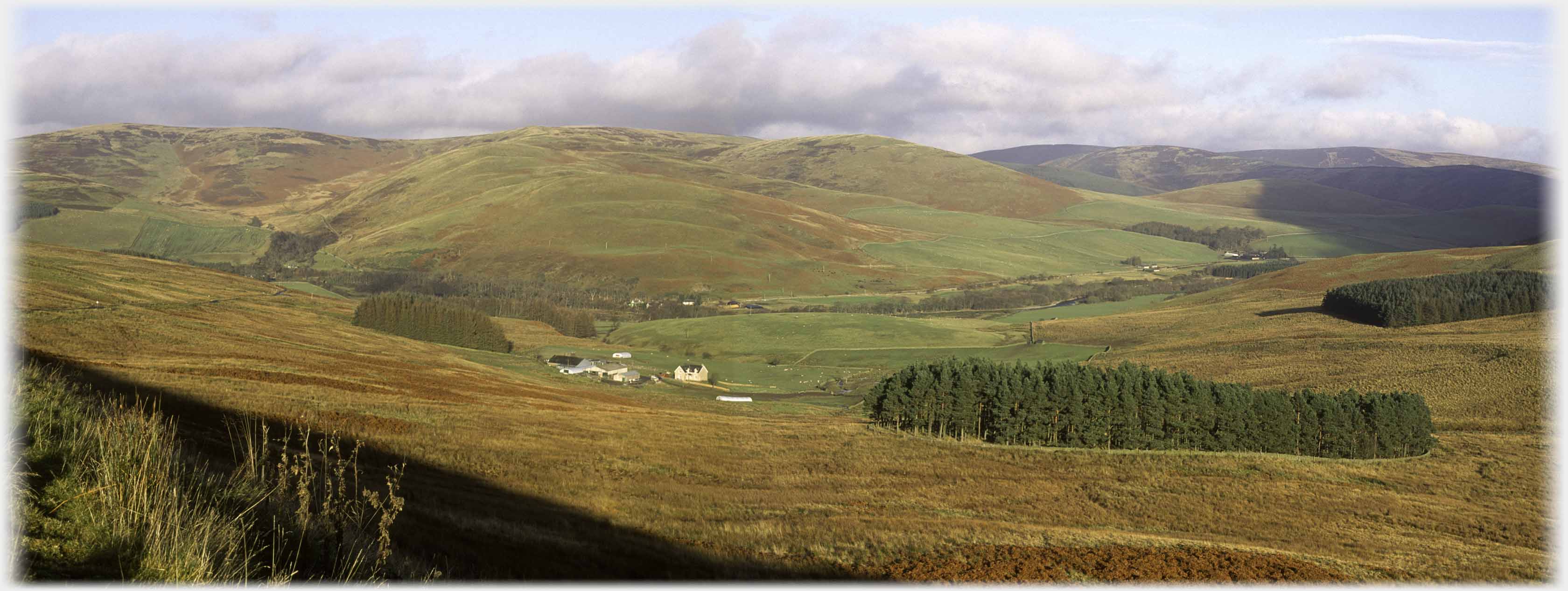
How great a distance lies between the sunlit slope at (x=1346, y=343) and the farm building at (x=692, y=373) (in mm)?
54204

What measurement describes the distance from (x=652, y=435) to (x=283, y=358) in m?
24.4

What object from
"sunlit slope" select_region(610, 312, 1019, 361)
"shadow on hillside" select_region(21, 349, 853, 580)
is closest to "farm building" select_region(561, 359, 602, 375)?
"sunlit slope" select_region(610, 312, 1019, 361)

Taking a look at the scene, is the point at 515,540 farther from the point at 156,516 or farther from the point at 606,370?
the point at 606,370

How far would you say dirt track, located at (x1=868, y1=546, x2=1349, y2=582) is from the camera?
63.8 feet

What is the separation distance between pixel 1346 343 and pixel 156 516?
134 metres

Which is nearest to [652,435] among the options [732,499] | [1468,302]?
[732,499]

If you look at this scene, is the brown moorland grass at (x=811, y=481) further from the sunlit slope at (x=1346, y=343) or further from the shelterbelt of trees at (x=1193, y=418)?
the sunlit slope at (x=1346, y=343)

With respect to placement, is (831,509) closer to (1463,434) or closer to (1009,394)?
(1009,394)

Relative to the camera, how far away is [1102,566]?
21.2 meters

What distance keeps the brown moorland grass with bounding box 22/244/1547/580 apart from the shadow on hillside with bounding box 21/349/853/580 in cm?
16

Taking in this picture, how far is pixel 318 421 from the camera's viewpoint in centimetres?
2944

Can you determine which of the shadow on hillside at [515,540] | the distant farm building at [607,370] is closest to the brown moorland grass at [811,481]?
the shadow on hillside at [515,540]

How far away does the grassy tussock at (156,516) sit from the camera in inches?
352

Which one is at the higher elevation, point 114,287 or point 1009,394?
point 114,287
